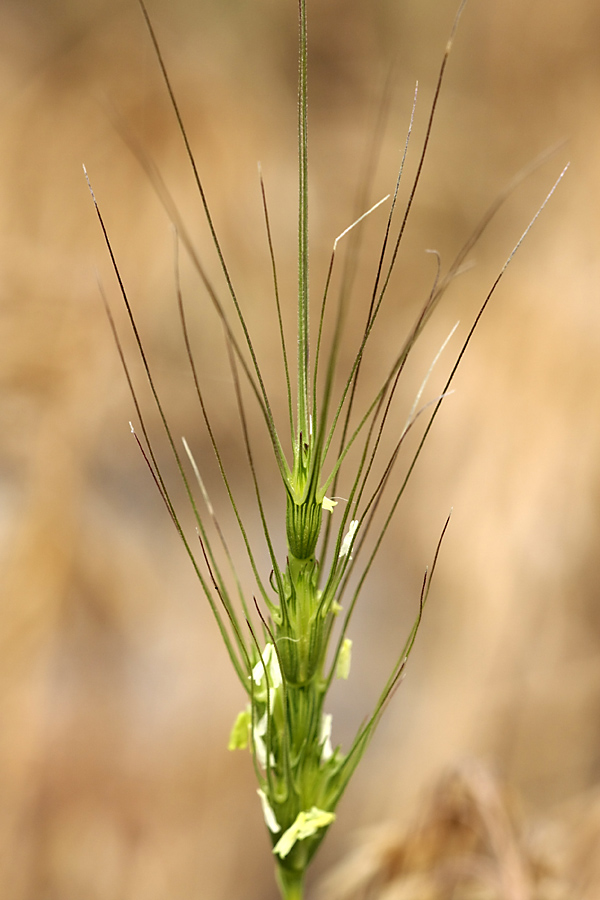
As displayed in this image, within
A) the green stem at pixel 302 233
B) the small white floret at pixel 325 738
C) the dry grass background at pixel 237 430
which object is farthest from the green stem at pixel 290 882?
the dry grass background at pixel 237 430

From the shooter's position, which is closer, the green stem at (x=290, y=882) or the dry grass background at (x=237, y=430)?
the green stem at (x=290, y=882)

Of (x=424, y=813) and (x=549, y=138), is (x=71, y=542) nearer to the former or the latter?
(x=424, y=813)

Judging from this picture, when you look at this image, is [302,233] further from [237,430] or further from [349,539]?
[237,430]

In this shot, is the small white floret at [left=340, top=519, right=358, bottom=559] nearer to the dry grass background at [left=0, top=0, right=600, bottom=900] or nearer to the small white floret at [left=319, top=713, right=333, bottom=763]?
the small white floret at [left=319, top=713, right=333, bottom=763]

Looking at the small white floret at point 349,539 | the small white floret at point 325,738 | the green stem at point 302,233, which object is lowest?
the small white floret at point 325,738

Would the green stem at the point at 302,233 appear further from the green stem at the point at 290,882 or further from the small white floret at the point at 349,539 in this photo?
the green stem at the point at 290,882

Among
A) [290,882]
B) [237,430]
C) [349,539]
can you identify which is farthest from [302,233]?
[237,430]
